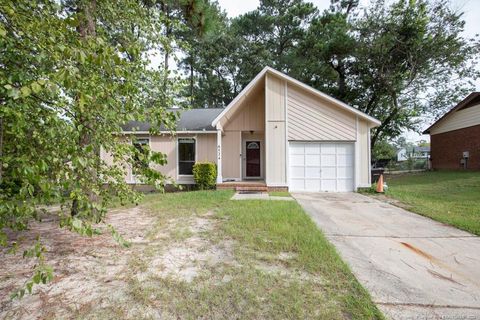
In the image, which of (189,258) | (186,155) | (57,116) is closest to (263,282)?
(189,258)

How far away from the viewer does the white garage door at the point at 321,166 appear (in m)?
10.1

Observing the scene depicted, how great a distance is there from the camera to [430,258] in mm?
3633

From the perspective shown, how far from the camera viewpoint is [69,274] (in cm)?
312

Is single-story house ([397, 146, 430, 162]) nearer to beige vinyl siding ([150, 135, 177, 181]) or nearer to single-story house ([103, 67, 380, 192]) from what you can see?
single-story house ([103, 67, 380, 192])

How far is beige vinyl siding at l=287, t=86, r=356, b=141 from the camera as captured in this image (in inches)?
394

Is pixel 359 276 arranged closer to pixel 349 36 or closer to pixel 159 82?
pixel 159 82

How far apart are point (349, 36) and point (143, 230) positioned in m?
18.8

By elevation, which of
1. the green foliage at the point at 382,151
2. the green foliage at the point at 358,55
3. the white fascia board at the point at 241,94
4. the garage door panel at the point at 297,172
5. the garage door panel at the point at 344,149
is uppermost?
the green foliage at the point at 358,55

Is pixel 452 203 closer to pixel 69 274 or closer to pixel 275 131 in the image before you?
pixel 275 131

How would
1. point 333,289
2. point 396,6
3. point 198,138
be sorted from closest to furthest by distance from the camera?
point 333,289 < point 198,138 < point 396,6

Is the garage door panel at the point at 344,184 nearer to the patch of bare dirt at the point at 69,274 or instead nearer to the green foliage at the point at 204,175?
the green foliage at the point at 204,175

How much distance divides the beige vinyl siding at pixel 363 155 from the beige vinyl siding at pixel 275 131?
312 cm

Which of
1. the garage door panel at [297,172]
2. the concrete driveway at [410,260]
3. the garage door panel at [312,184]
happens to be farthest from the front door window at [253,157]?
the concrete driveway at [410,260]

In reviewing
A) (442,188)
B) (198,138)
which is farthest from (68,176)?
(442,188)
